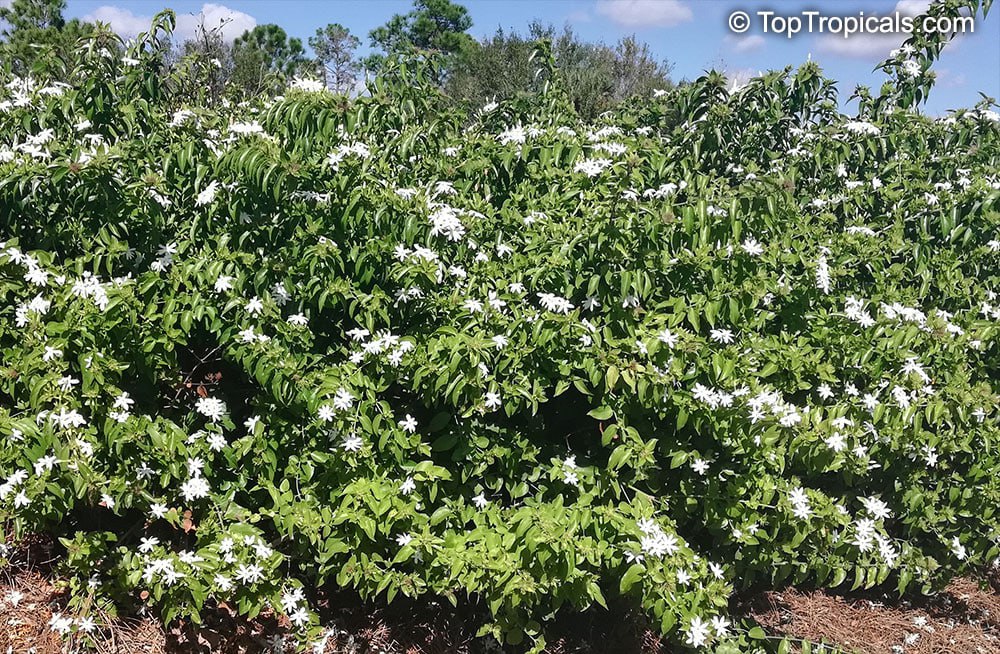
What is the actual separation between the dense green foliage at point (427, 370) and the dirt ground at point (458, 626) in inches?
5.7

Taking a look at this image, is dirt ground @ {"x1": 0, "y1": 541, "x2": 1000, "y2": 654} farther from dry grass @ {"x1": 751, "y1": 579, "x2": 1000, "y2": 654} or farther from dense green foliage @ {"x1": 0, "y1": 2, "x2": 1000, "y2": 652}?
dense green foliage @ {"x1": 0, "y1": 2, "x2": 1000, "y2": 652}

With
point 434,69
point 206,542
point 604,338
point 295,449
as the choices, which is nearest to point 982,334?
point 604,338

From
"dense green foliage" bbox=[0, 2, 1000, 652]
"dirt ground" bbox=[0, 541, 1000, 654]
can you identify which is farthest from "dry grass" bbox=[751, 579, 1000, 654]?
"dense green foliage" bbox=[0, 2, 1000, 652]

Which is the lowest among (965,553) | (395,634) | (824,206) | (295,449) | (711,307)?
(395,634)

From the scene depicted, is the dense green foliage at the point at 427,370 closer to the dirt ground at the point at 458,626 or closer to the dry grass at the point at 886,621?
the dirt ground at the point at 458,626

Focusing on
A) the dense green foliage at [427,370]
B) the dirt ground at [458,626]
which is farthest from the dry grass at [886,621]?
the dense green foliage at [427,370]

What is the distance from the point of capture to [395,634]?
2832mm

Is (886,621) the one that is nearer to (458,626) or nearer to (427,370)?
(458,626)

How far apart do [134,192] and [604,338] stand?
59.4 inches

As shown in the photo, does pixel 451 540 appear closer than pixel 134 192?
Yes

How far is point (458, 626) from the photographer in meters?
2.78

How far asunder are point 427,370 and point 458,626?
1054 millimetres

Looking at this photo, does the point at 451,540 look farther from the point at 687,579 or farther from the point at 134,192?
the point at 134,192

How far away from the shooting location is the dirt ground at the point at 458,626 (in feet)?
8.57
